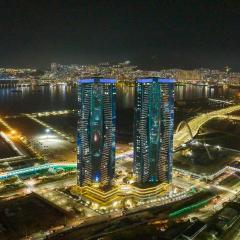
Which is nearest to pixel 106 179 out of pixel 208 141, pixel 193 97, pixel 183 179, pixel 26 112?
pixel 183 179

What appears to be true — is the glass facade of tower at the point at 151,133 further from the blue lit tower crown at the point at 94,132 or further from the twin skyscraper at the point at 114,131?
the blue lit tower crown at the point at 94,132

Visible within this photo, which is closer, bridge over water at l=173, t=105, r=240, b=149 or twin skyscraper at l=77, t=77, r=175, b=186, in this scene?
twin skyscraper at l=77, t=77, r=175, b=186

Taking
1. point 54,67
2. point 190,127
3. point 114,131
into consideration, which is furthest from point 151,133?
point 54,67

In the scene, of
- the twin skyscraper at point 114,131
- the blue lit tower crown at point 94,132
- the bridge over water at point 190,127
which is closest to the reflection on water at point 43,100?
the bridge over water at point 190,127

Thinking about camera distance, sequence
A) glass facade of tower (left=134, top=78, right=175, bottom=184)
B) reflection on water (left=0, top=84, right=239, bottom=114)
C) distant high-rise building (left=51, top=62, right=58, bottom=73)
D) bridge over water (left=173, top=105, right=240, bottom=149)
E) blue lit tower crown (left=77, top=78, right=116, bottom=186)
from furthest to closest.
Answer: distant high-rise building (left=51, top=62, right=58, bottom=73), reflection on water (left=0, top=84, right=239, bottom=114), bridge over water (left=173, top=105, right=240, bottom=149), glass facade of tower (left=134, top=78, right=175, bottom=184), blue lit tower crown (left=77, top=78, right=116, bottom=186)

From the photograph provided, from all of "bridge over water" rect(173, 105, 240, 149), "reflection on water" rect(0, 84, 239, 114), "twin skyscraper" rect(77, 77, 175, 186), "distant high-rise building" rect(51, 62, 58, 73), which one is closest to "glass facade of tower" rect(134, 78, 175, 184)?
"twin skyscraper" rect(77, 77, 175, 186)

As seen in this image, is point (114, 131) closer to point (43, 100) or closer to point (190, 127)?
point (190, 127)

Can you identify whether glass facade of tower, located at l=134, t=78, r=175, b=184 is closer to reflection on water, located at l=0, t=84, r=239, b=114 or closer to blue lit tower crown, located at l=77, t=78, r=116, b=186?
blue lit tower crown, located at l=77, t=78, r=116, b=186

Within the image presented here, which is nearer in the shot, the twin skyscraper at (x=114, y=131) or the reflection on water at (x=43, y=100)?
the twin skyscraper at (x=114, y=131)
